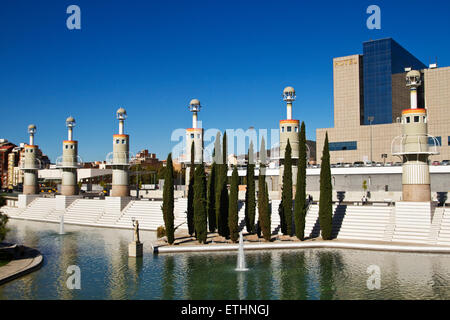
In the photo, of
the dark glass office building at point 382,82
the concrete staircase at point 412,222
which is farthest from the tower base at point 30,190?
the dark glass office building at point 382,82

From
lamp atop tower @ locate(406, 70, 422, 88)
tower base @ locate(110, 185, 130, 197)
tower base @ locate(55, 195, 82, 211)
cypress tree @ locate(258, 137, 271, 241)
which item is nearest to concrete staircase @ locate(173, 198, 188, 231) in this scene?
tower base @ locate(110, 185, 130, 197)

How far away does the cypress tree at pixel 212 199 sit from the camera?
34312 millimetres

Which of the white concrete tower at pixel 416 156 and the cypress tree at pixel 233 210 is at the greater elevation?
the white concrete tower at pixel 416 156

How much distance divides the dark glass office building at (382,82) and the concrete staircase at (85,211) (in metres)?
61.5

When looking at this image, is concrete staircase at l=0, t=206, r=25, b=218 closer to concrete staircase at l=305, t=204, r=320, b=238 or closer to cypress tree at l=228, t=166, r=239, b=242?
cypress tree at l=228, t=166, r=239, b=242

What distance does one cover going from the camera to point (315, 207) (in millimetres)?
39156

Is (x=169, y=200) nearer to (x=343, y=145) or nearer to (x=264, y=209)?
(x=264, y=209)

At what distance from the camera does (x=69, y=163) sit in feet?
183

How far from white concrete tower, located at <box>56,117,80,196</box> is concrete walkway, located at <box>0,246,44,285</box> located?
28891 millimetres

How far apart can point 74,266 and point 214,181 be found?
13.4 metres

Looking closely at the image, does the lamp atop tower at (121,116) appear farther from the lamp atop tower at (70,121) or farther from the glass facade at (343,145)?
the glass facade at (343,145)

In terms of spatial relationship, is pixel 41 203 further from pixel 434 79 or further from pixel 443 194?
pixel 434 79

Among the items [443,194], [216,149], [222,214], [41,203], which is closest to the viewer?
[222,214]
